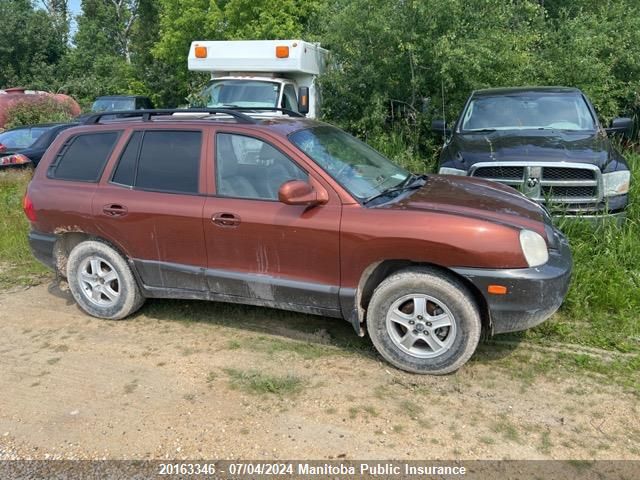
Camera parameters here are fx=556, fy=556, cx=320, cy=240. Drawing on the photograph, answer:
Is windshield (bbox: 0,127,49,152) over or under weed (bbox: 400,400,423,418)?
over

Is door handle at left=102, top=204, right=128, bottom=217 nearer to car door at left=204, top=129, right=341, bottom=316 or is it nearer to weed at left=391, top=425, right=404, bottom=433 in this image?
car door at left=204, top=129, right=341, bottom=316

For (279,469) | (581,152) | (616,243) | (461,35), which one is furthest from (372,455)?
(461,35)

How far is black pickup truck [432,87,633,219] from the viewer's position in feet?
17.8

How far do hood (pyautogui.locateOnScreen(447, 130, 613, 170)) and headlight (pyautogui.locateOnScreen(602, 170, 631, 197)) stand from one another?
126 millimetres

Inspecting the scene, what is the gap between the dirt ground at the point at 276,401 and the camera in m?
3.13

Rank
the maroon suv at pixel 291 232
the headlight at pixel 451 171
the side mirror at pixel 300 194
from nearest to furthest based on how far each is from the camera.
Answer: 1. the maroon suv at pixel 291 232
2. the side mirror at pixel 300 194
3. the headlight at pixel 451 171

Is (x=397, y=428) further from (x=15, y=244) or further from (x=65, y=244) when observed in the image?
(x=15, y=244)

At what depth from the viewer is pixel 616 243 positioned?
5.28 m

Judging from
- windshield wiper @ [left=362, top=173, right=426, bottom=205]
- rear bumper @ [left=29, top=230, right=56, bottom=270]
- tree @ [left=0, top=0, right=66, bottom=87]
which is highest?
tree @ [left=0, top=0, right=66, bottom=87]

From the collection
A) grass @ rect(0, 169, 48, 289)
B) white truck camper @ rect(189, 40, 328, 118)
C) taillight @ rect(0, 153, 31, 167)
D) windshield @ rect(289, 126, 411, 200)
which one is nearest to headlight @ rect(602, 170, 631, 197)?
windshield @ rect(289, 126, 411, 200)

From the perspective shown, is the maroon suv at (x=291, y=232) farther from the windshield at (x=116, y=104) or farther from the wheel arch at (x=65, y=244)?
the windshield at (x=116, y=104)

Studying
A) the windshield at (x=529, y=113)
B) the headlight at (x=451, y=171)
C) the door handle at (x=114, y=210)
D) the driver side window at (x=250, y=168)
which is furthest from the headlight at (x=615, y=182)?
the door handle at (x=114, y=210)

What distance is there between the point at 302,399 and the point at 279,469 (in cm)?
66

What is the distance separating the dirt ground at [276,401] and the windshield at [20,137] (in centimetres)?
782
